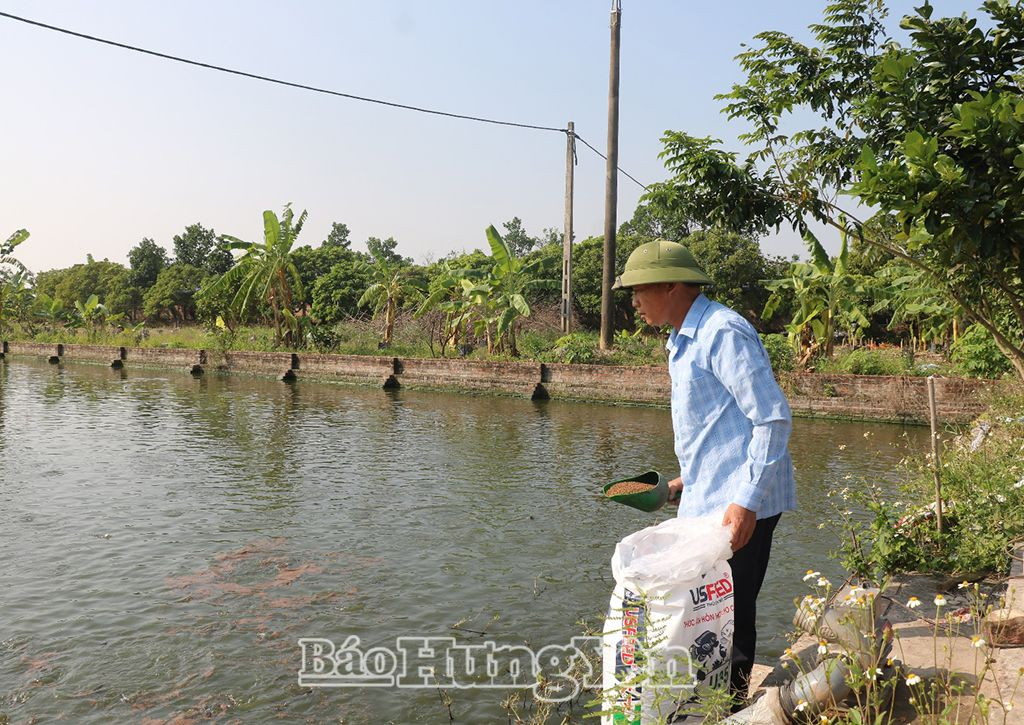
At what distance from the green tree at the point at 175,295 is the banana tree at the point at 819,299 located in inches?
1493

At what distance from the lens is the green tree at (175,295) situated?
47.2 meters

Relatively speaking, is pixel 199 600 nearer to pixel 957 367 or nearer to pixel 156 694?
pixel 156 694

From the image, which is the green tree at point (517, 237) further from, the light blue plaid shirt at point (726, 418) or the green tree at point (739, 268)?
the light blue plaid shirt at point (726, 418)

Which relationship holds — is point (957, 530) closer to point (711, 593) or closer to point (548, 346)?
point (711, 593)

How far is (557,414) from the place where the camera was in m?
15.7

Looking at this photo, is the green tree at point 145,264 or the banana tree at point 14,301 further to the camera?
the green tree at point 145,264

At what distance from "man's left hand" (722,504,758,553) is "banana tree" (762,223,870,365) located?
541 inches

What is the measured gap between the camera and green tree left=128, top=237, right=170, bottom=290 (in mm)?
53406

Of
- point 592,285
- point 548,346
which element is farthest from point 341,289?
point 548,346

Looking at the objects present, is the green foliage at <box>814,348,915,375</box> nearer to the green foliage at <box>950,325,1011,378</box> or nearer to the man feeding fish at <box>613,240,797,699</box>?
the green foliage at <box>950,325,1011,378</box>

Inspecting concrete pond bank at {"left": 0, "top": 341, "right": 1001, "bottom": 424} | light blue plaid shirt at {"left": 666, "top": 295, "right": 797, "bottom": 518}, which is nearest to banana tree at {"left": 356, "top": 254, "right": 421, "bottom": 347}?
concrete pond bank at {"left": 0, "top": 341, "right": 1001, "bottom": 424}

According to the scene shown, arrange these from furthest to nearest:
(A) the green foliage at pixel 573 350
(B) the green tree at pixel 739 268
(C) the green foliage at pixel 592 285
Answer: (C) the green foliage at pixel 592 285, (B) the green tree at pixel 739 268, (A) the green foliage at pixel 573 350

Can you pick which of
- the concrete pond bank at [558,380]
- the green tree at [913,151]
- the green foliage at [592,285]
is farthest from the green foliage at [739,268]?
the green tree at [913,151]

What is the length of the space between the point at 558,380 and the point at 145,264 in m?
44.2
